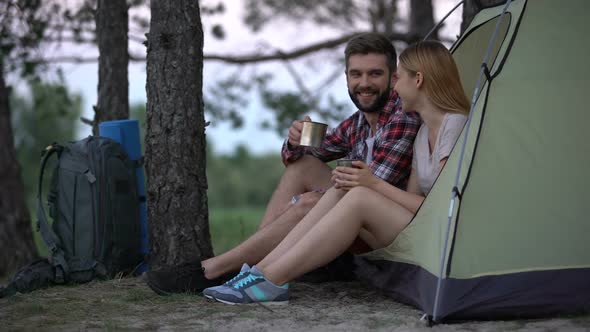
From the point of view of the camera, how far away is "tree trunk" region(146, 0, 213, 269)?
3922 mm

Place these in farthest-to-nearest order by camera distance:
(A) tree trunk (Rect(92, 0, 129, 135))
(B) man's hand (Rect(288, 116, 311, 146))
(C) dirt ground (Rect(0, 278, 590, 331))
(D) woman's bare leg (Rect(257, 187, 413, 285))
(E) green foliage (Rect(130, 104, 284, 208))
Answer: (E) green foliage (Rect(130, 104, 284, 208)) → (A) tree trunk (Rect(92, 0, 129, 135)) → (B) man's hand (Rect(288, 116, 311, 146)) → (D) woman's bare leg (Rect(257, 187, 413, 285)) → (C) dirt ground (Rect(0, 278, 590, 331))

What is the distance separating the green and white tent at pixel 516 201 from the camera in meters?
2.89

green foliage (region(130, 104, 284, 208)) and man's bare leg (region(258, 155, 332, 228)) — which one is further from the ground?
man's bare leg (region(258, 155, 332, 228))

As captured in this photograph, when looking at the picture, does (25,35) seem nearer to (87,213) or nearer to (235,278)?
(87,213)

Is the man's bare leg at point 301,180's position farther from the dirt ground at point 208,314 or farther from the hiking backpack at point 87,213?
the hiking backpack at point 87,213

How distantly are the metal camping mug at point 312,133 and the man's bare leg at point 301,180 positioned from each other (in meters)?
0.67

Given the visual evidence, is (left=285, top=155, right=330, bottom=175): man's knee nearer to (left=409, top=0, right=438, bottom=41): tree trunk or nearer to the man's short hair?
the man's short hair

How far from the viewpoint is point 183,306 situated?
332cm

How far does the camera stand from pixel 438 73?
321cm

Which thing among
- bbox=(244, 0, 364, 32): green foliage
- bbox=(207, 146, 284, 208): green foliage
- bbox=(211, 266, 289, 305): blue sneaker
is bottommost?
bbox=(207, 146, 284, 208): green foliage

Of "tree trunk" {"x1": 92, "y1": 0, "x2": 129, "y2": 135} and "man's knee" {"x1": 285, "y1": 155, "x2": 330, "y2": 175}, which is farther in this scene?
"tree trunk" {"x1": 92, "y1": 0, "x2": 129, "y2": 135}

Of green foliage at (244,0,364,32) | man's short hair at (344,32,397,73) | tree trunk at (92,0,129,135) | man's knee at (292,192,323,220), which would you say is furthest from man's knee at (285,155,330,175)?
green foliage at (244,0,364,32)

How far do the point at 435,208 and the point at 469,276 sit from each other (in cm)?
32

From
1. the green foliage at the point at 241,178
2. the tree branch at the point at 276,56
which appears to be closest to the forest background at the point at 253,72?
the tree branch at the point at 276,56
